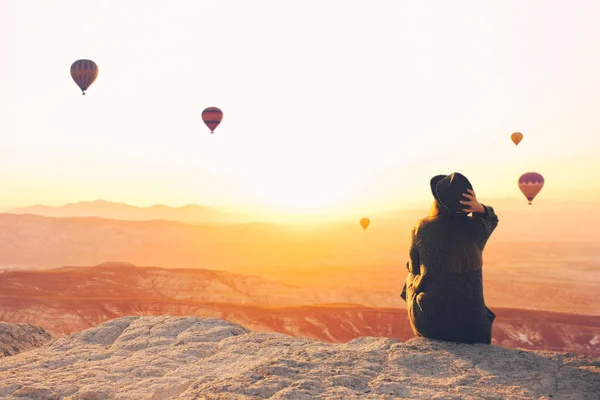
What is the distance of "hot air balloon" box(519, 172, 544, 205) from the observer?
46.8 m

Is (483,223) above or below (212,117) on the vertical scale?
below

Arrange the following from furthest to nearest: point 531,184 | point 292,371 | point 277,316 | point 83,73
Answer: point 531,184, point 83,73, point 277,316, point 292,371

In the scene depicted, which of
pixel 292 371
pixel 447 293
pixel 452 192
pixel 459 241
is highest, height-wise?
pixel 452 192

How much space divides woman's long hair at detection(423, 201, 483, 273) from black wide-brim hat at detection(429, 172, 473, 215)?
131 millimetres

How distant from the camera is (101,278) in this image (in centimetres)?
4506

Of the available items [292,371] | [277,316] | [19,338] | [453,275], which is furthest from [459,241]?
[277,316]

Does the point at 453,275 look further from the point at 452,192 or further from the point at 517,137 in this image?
the point at 517,137

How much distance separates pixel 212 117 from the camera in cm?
4194

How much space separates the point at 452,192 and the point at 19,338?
1005cm

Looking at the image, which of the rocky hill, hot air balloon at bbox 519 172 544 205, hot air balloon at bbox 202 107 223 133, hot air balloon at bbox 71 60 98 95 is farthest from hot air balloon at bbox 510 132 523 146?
hot air balloon at bbox 71 60 98 95

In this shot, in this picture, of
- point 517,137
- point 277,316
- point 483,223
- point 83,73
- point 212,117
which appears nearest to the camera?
point 483,223

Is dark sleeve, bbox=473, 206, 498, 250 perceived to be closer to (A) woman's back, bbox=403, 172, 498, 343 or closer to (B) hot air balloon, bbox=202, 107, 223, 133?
(A) woman's back, bbox=403, 172, 498, 343

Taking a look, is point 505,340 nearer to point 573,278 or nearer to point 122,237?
point 573,278

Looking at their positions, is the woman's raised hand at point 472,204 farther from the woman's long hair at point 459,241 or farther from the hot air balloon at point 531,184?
the hot air balloon at point 531,184
